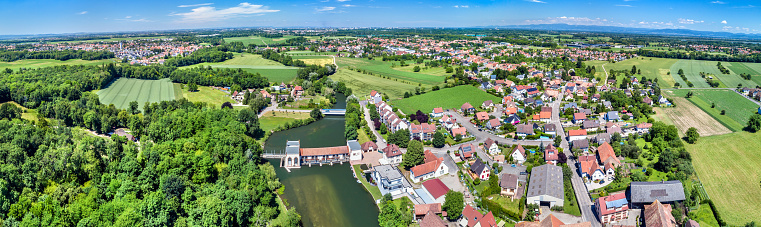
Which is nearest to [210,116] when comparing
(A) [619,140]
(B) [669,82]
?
(A) [619,140]

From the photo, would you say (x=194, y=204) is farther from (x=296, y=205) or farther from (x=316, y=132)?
(x=316, y=132)

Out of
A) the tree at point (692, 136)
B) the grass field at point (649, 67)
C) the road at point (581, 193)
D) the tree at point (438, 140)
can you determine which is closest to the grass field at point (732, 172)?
the tree at point (692, 136)

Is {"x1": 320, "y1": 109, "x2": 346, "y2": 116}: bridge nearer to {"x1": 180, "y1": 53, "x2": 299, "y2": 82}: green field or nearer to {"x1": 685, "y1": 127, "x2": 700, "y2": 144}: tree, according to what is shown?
{"x1": 180, "y1": 53, "x2": 299, "y2": 82}: green field

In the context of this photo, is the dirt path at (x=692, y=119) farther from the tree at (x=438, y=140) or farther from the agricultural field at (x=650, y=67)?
the tree at (x=438, y=140)

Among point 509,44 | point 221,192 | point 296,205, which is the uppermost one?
point 509,44

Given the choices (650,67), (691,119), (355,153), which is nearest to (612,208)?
(355,153)
